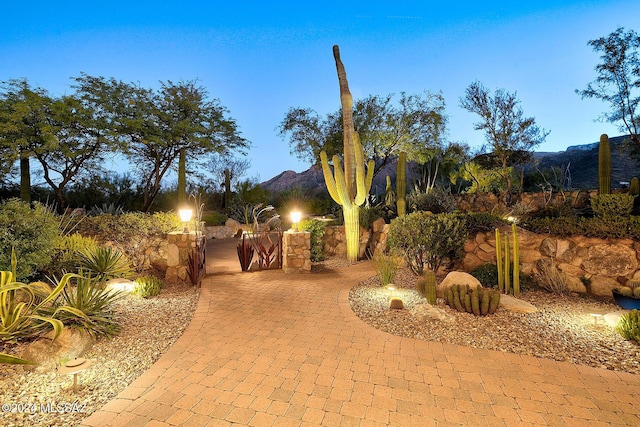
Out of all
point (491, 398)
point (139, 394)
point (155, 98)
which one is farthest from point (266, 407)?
point (155, 98)

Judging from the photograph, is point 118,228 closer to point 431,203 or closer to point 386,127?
point 431,203

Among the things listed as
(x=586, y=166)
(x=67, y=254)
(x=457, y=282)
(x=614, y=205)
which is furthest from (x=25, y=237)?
(x=586, y=166)

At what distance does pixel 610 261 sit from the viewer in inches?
186

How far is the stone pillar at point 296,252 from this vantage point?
6.72 m

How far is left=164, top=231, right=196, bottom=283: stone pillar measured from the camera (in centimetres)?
595

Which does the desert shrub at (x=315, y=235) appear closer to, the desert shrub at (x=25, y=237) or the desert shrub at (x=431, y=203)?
the desert shrub at (x=431, y=203)

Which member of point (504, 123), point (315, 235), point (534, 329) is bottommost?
point (534, 329)

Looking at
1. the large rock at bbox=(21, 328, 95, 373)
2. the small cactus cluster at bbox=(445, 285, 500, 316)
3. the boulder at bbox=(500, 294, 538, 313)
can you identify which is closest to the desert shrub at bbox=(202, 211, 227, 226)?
the large rock at bbox=(21, 328, 95, 373)

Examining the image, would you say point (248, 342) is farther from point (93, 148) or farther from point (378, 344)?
point (93, 148)

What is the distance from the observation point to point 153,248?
20.3 feet

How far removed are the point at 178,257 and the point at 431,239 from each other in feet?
16.7

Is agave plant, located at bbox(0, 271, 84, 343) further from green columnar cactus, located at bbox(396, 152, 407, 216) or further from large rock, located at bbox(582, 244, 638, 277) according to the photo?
green columnar cactus, located at bbox(396, 152, 407, 216)

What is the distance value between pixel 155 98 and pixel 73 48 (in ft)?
9.66

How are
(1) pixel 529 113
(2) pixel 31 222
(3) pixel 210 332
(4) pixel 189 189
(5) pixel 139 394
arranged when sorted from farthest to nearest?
1. (4) pixel 189 189
2. (1) pixel 529 113
3. (2) pixel 31 222
4. (3) pixel 210 332
5. (5) pixel 139 394
